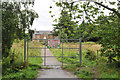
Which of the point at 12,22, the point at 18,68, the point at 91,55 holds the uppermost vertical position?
the point at 12,22

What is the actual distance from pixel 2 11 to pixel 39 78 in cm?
390

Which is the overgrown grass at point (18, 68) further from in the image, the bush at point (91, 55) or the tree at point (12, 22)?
the bush at point (91, 55)

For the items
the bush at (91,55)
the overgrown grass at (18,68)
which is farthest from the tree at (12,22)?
the bush at (91,55)

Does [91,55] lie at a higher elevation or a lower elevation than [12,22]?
lower

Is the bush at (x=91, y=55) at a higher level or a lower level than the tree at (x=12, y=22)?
lower

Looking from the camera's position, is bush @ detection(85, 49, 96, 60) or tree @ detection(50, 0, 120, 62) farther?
bush @ detection(85, 49, 96, 60)

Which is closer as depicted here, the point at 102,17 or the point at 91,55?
the point at 102,17

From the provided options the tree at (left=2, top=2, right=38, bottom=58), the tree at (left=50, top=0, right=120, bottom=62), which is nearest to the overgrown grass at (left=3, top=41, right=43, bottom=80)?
the tree at (left=2, top=2, right=38, bottom=58)

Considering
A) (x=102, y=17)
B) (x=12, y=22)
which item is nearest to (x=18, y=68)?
(x=12, y=22)

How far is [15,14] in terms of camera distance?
7316mm

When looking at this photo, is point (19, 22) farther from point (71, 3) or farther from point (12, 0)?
point (71, 3)

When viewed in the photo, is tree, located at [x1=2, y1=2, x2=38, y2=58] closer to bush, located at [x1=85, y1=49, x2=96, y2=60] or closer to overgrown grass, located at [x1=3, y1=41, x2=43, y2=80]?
overgrown grass, located at [x1=3, y1=41, x2=43, y2=80]

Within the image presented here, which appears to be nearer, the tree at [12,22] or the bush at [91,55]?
the tree at [12,22]

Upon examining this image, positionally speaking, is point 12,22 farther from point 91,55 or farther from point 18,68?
point 91,55
